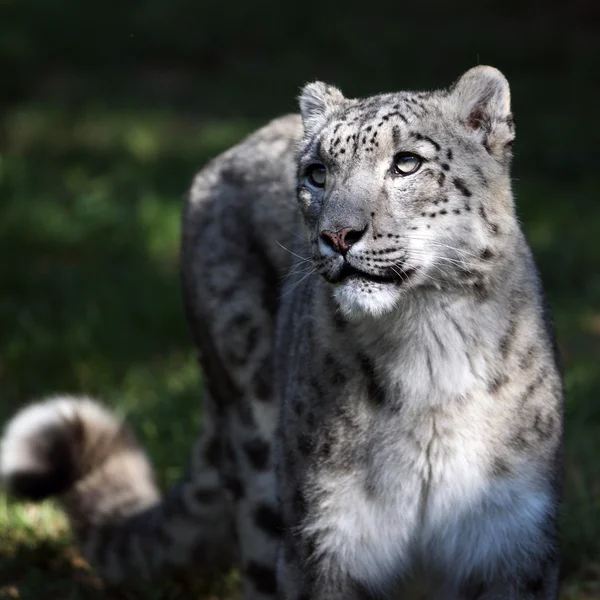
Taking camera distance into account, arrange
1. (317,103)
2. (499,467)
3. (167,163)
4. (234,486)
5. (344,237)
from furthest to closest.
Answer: (167,163) → (234,486) → (317,103) → (499,467) → (344,237)

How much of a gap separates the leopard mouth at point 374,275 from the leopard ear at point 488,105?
16.6 inches

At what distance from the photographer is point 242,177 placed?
4.25 meters

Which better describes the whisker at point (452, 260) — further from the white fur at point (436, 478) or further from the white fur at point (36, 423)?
the white fur at point (36, 423)

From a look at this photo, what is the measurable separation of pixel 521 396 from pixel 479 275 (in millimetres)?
335

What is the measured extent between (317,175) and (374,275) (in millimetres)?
370

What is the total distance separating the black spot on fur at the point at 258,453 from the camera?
4.09 metres

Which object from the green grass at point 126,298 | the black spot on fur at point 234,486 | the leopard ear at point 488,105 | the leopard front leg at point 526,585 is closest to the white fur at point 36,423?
the green grass at point 126,298

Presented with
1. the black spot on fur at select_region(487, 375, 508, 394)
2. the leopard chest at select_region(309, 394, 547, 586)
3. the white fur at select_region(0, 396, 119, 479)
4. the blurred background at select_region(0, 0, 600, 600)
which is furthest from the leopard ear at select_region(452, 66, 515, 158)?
the white fur at select_region(0, 396, 119, 479)

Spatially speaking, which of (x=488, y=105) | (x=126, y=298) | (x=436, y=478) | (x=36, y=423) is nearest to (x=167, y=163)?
(x=126, y=298)

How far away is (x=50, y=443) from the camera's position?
4430mm

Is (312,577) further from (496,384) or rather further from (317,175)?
(317,175)

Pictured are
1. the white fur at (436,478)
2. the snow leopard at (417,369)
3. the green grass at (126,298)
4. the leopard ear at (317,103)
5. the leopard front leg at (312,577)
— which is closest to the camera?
the snow leopard at (417,369)

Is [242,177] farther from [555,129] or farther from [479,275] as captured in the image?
[555,129]

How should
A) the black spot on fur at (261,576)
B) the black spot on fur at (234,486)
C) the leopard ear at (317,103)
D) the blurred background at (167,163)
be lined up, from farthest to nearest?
the blurred background at (167,163), the black spot on fur at (234,486), the black spot on fur at (261,576), the leopard ear at (317,103)
